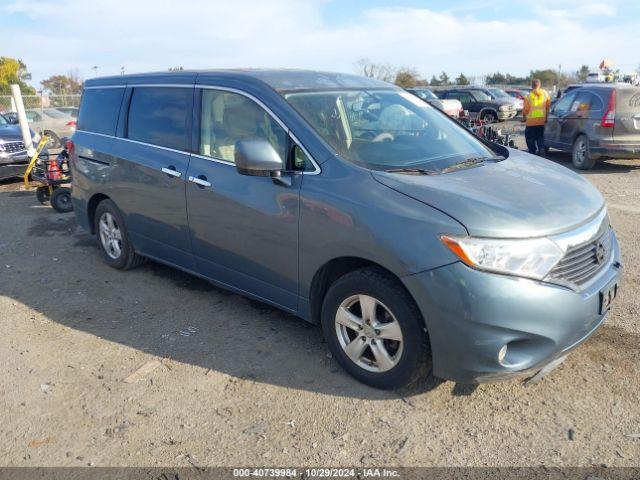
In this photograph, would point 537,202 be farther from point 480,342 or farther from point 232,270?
point 232,270

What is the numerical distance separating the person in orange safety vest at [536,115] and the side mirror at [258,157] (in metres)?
10.1

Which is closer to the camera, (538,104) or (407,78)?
(538,104)

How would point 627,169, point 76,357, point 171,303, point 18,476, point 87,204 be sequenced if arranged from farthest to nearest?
point 627,169 < point 87,204 < point 171,303 < point 76,357 < point 18,476

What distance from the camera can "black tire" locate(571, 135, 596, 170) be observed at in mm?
10586

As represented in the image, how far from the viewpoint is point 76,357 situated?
3855 millimetres

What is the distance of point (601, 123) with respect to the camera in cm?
1025

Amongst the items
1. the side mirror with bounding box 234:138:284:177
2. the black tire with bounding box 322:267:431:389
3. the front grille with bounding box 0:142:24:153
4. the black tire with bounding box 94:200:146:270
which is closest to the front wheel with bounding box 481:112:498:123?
the front grille with bounding box 0:142:24:153

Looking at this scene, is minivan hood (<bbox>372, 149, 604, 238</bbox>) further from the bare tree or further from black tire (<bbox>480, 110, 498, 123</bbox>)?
the bare tree

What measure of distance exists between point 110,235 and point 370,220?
3348 millimetres

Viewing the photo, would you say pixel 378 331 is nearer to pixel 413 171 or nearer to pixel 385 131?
pixel 413 171

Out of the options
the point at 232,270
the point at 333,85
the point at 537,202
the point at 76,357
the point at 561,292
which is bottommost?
the point at 76,357

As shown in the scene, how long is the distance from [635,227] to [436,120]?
12.3 ft

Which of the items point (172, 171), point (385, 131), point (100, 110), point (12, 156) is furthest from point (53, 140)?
point (385, 131)

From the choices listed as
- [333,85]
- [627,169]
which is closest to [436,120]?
[333,85]
